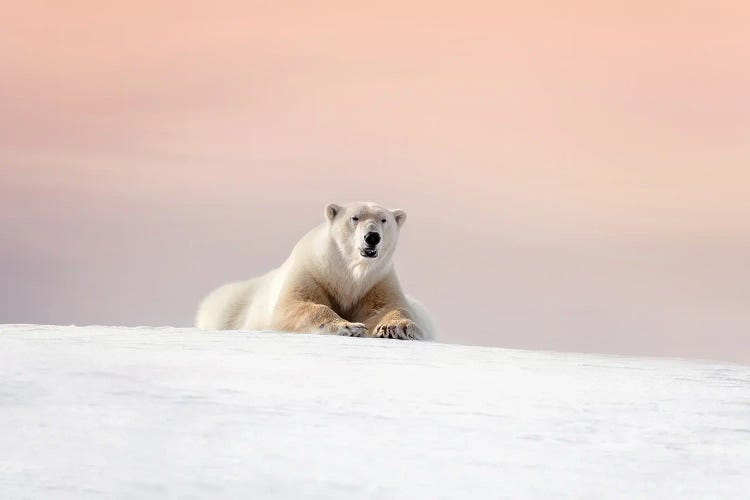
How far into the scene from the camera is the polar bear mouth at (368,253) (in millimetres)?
8500

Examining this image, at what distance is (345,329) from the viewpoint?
762 centimetres

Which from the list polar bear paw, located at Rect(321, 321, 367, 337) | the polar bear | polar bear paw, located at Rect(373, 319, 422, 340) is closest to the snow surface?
polar bear paw, located at Rect(321, 321, 367, 337)

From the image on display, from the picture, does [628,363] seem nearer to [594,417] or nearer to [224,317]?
[594,417]

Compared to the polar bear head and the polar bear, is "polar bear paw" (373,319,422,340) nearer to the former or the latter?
the polar bear

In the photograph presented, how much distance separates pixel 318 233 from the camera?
9055 mm

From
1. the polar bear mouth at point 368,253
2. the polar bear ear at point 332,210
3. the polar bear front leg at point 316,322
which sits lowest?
the polar bear front leg at point 316,322

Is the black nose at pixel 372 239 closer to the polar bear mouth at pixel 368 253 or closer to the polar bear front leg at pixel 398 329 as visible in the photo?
the polar bear mouth at pixel 368 253

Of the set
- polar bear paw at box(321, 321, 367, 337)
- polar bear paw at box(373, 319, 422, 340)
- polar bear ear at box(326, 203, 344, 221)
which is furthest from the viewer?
polar bear ear at box(326, 203, 344, 221)

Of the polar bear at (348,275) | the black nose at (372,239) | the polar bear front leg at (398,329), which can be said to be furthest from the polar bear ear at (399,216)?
the polar bear front leg at (398,329)

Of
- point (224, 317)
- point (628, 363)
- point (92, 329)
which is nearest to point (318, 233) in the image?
point (224, 317)

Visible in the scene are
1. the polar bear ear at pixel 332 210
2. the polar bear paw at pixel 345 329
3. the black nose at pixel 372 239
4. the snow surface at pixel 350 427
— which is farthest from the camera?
the polar bear ear at pixel 332 210

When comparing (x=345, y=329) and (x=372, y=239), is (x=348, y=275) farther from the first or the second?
(x=345, y=329)

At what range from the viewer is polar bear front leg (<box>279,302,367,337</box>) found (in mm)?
7605

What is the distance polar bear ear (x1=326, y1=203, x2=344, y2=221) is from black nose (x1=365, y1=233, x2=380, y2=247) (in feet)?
1.64
